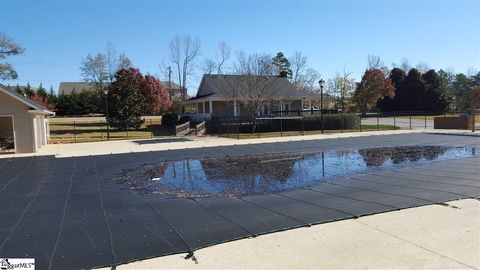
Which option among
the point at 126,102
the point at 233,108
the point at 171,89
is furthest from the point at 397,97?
the point at 126,102

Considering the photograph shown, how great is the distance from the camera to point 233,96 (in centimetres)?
3791

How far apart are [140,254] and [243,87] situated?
30742 mm

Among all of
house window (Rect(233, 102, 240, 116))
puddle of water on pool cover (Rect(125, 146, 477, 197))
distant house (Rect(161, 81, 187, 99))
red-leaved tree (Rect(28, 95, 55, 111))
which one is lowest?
puddle of water on pool cover (Rect(125, 146, 477, 197))

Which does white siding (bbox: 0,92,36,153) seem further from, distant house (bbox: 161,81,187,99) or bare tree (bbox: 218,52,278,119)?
A: distant house (bbox: 161,81,187,99)

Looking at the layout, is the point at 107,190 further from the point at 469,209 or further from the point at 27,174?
the point at 469,209

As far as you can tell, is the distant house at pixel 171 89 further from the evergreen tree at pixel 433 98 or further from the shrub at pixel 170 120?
the evergreen tree at pixel 433 98

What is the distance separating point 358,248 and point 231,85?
1328 inches

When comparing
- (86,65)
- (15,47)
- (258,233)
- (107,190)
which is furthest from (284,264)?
(86,65)

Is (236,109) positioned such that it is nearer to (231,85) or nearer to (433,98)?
(231,85)

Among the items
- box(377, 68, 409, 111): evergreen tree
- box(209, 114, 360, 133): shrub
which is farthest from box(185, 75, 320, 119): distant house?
box(377, 68, 409, 111): evergreen tree

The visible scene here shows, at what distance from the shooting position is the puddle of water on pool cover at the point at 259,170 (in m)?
10.2
